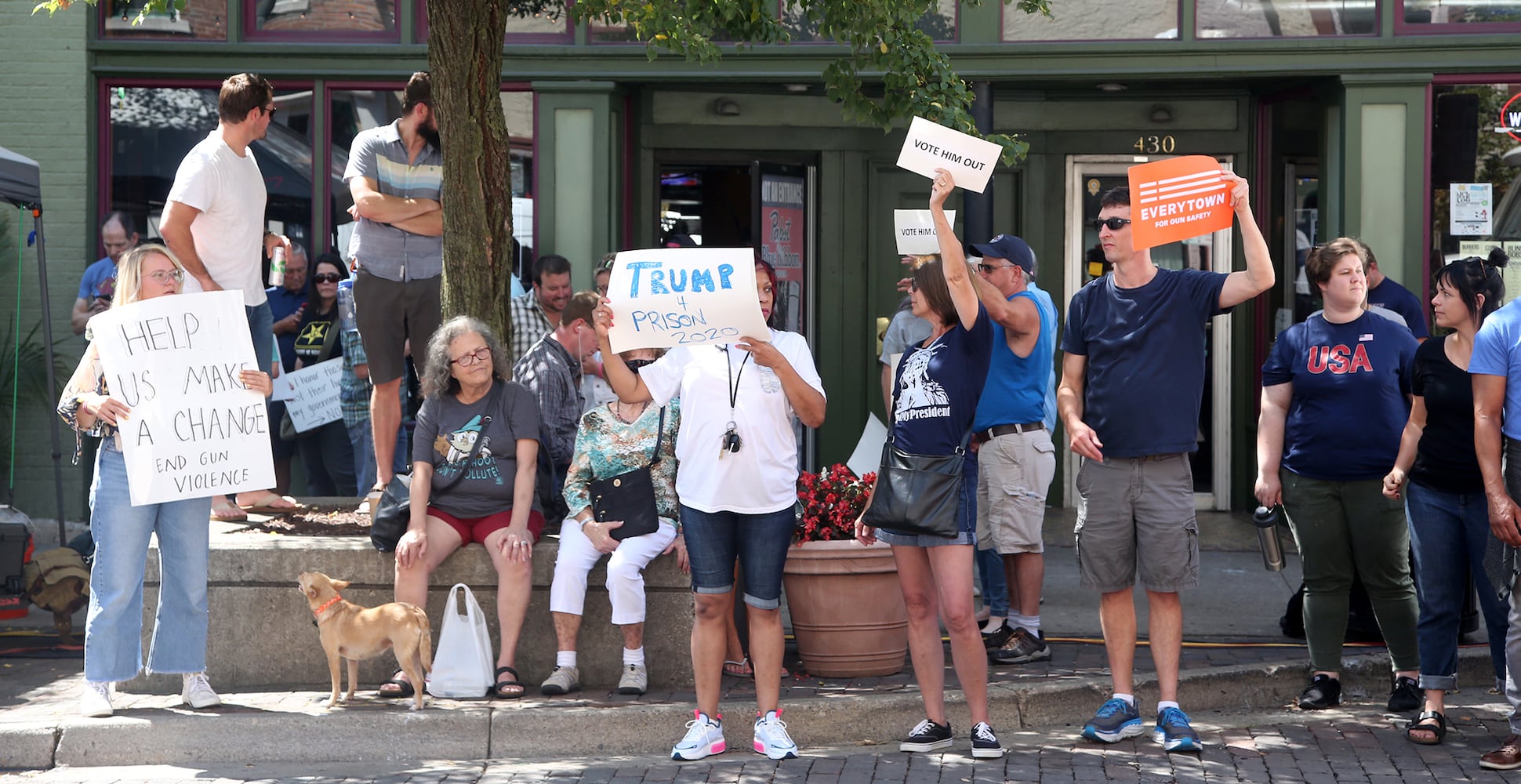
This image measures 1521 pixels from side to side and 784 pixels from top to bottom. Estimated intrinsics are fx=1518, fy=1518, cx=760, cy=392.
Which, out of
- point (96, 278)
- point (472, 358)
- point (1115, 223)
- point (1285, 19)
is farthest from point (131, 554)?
point (1285, 19)

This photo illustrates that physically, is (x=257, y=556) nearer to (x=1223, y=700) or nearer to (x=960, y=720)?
(x=960, y=720)

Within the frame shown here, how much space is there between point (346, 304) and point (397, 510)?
11.4 feet

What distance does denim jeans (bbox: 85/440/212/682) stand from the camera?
5.96 metres

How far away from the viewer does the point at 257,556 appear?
6.50 meters

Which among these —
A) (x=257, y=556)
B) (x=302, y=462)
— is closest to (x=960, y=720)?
(x=257, y=556)

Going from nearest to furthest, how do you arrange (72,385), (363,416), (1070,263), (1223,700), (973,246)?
(72,385) < (1223,700) < (973,246) < (363,416) < (1070,263)

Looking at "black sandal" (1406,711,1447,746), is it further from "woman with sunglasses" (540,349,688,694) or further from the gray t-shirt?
the gray t-shirt

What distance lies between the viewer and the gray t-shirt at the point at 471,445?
6430 millimetres

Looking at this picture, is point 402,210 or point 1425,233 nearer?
point 402,210

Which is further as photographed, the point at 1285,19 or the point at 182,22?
the point at 182,22

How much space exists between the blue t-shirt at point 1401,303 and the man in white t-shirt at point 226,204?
547 cm

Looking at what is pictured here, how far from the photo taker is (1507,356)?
17.9ft

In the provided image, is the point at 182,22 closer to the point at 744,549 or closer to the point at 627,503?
the point at 627,503

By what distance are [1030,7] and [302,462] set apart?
5711 mm
